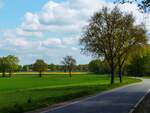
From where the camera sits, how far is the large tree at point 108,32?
67.6m

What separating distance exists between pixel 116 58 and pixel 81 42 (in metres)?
7.62

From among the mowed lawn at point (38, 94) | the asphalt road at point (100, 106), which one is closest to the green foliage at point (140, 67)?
the mowed lawn at point (38, 94)

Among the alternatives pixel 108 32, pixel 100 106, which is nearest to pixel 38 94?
pixel 100 106

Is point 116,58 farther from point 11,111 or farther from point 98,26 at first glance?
point 11,111

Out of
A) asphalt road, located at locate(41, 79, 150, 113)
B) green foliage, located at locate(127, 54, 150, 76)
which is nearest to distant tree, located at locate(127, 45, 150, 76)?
green foliage, located at locate(127, 54, 150, 76)

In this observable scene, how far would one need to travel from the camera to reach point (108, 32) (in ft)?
222

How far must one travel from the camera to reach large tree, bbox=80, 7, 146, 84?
67.6m

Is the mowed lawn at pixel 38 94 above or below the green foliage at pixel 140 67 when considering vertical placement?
below

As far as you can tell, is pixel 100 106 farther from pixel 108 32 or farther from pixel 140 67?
pixel 140 67

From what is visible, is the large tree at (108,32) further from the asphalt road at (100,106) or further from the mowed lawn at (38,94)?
the asphalt road at (100,106)

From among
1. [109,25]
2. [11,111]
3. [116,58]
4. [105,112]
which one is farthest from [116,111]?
[116,58]

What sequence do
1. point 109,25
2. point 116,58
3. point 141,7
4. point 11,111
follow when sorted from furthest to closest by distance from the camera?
point 116,58 < point 109,25 < point 11,111 < point 141,7

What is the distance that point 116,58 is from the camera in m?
73.4

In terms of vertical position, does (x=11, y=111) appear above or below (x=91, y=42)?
below
